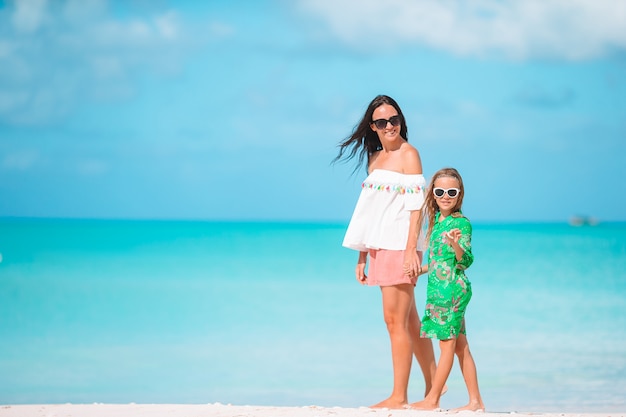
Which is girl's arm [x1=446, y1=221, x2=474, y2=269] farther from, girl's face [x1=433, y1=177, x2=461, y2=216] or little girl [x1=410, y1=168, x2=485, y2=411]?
girl's face [x1=433, y1=177, x2=461, y2=216]

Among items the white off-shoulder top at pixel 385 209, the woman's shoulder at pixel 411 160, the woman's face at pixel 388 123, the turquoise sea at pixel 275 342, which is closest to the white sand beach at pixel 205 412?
the white off-shoulder top at pixel 385 209

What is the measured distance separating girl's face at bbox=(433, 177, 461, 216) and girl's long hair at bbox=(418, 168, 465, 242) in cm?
2

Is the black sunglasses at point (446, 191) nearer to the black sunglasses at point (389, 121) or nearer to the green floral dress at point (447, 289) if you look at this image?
the green floral dress at point (447, 289)

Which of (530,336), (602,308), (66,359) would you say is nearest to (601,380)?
(530,336)

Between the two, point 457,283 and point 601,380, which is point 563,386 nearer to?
point 601,380

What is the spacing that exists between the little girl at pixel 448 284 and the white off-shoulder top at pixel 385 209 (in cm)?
17

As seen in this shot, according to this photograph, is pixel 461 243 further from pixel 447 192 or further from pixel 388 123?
pixel 388 123

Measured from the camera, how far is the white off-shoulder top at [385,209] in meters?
5.08

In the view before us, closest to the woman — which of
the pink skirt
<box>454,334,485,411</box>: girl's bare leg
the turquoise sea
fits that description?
the pink skirt

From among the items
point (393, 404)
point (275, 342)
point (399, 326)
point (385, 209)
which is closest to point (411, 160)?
point (385, 209)

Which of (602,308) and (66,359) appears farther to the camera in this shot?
(602,308)

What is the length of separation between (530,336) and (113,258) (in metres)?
17.6

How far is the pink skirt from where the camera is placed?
5.05 metres

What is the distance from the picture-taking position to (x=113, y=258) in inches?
1015
